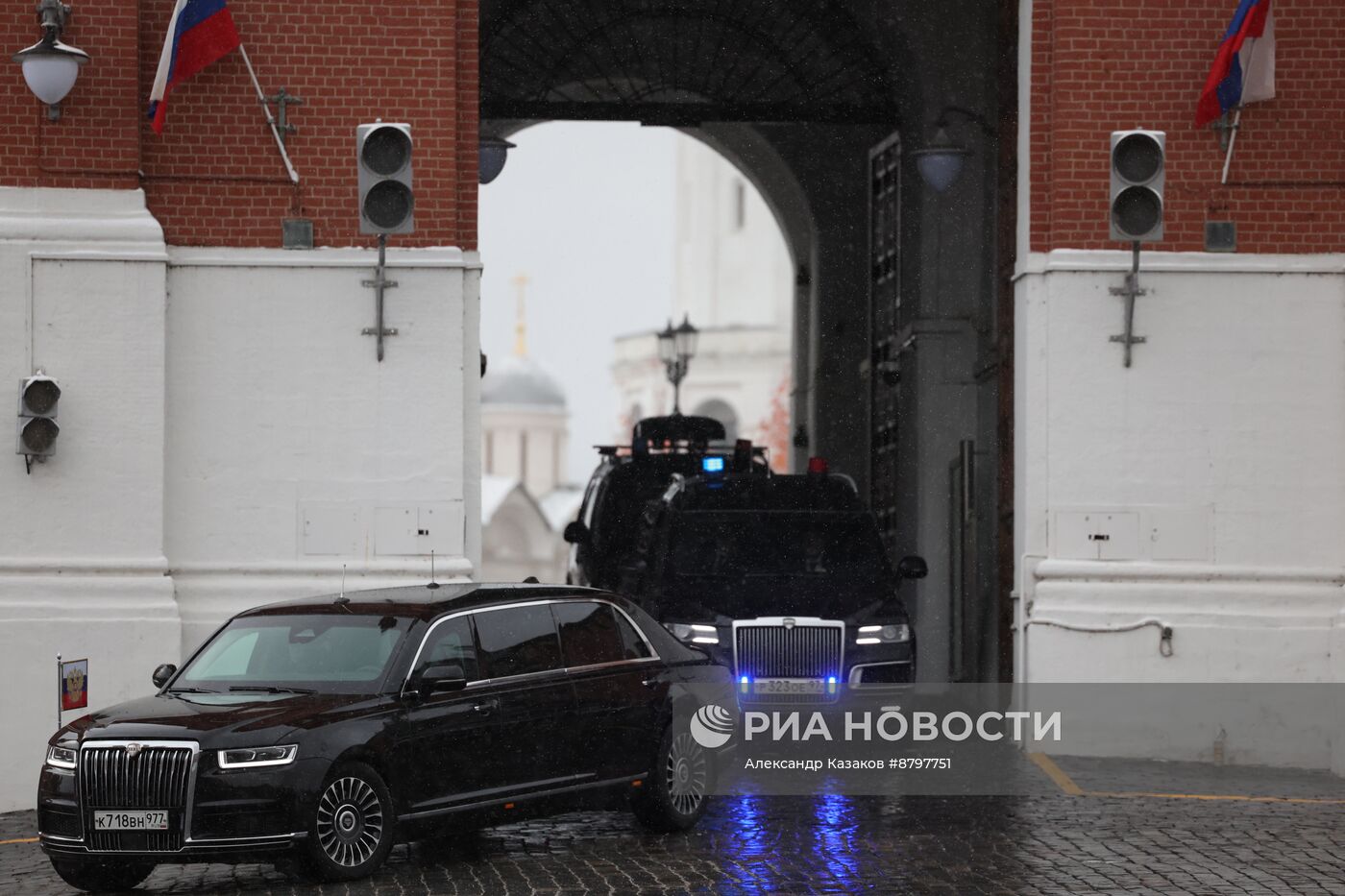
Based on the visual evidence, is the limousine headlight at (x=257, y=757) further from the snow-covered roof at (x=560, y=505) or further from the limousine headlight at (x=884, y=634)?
the snow-covered roof at (x=560, y=505)

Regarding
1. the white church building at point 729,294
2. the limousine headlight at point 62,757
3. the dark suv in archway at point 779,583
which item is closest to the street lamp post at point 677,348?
the dark suv in archway at point 779,583

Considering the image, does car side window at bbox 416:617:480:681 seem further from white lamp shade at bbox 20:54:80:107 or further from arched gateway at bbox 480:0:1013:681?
arched gateway at bbox 480:0:1013:681

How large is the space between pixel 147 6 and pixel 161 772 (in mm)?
7243

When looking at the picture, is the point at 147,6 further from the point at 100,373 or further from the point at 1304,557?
the point at 1304,557

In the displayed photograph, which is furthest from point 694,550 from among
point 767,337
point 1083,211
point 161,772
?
point 767,337

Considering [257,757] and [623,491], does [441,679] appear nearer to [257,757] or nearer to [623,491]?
[257,757]

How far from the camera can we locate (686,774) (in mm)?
12758

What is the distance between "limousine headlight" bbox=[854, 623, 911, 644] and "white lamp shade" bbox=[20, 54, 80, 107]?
6.78 metres

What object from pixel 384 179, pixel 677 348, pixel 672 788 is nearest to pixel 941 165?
pixel 384 179

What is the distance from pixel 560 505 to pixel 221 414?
11187cm

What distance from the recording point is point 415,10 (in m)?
15.9

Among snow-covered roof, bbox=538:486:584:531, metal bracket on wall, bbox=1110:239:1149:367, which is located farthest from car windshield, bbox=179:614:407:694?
snow-covered roof, bbox=538:486:584:531

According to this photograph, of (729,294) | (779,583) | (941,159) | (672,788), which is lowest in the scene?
(672,788)

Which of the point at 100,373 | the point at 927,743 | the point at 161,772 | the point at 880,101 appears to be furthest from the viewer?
the point at 880,101
